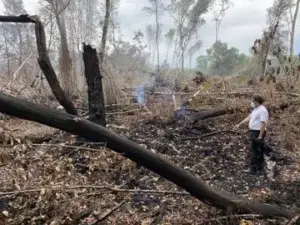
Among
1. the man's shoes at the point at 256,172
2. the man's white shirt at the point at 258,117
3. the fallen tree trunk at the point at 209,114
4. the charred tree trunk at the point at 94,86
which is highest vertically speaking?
the charred tree trunk at the point at 94,86

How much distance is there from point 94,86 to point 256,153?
2.66 metres

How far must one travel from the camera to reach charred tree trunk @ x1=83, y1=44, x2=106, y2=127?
19.2 ft

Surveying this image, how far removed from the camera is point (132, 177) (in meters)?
5.34

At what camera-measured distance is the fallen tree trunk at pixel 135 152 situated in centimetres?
262

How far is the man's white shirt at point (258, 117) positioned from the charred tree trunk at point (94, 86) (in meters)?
2.28

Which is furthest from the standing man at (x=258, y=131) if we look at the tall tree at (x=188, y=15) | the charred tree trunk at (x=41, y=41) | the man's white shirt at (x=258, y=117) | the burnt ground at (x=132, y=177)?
the tall tree at (x=188, y=15)

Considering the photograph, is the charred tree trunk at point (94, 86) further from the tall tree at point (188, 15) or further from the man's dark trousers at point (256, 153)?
the tall tree at point (188, 15)

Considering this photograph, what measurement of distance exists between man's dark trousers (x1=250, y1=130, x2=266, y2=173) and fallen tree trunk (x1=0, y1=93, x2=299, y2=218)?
1776 mm

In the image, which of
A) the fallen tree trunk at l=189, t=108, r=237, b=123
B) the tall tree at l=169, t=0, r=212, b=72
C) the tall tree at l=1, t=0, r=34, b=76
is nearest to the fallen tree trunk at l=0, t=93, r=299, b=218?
the fallen tree trunk at l=189, t=108, r=237, b=123

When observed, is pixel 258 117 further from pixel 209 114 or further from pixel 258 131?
pixel 209 114

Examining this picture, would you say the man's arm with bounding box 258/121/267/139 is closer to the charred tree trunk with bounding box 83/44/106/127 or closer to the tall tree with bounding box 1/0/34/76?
the charred tree trunk with bounding box 83/44/106/127

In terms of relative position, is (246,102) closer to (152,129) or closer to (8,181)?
(152,129)

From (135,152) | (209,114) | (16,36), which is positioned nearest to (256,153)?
(209,114)

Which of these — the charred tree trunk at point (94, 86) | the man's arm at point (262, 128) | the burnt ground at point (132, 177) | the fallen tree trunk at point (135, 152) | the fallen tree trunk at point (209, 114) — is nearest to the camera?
the fallen tree trunk at point (135, 152)
